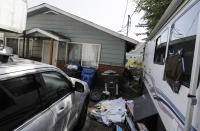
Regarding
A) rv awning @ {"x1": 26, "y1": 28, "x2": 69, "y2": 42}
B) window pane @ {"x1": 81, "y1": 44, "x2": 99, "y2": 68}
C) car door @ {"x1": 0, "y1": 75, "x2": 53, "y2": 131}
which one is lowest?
car door @ {"x1": 0, "y1": 75, "x2": 53, "y2": 131}

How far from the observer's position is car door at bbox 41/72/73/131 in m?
2.01

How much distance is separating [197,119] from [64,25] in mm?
8908

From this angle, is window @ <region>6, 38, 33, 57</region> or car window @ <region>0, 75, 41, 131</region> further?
window @ <region>6, 38, 33, 57</region>

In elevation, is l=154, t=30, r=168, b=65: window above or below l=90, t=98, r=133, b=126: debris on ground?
above

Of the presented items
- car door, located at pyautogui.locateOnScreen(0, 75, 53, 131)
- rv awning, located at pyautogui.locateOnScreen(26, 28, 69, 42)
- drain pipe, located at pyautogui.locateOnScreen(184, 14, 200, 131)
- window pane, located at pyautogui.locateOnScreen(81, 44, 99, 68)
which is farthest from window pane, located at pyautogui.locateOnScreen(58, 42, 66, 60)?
drain pipe, located at pyautogui.locateOnScreen(184, 14, 200, 131)

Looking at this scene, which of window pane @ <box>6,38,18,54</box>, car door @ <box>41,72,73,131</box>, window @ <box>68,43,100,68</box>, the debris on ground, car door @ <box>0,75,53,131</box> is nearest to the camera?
car door @ <box>0,75,53,131</box>

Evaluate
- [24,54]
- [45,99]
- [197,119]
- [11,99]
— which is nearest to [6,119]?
[11,99]

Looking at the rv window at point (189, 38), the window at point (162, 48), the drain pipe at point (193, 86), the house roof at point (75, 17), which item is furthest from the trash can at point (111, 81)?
the drain pipe at point (193, 86)

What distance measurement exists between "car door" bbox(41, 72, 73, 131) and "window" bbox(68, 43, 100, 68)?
5689mm

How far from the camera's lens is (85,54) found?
866cm

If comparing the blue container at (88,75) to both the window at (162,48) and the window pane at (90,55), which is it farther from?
the window at (162,48)

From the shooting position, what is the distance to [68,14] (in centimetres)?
831

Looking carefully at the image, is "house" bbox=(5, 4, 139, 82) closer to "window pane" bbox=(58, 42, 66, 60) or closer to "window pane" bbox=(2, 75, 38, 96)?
"window pane" bbox=(58, 42, 66, 60)

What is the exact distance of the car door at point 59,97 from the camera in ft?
6.61
